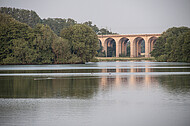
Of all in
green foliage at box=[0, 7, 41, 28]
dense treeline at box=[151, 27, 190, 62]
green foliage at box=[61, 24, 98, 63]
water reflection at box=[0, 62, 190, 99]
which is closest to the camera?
water reflection at box=[0, 62, 190, 99]

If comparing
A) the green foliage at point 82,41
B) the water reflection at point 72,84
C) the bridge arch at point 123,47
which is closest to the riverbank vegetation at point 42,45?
the green foliage at point 82,41

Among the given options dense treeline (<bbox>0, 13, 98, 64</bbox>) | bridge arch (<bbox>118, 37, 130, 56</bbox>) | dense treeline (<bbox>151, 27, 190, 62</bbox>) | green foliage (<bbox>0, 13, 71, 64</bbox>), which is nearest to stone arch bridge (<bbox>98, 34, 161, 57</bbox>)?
bridge arch (<bbox>118, 37, 130, 56</bbox>)

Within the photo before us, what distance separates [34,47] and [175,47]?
113ft

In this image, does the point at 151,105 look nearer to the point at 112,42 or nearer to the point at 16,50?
the point at 16,50

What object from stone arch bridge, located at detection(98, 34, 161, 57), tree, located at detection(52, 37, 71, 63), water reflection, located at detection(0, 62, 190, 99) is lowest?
water reflection, located at detection(0, 62, 190, 99)

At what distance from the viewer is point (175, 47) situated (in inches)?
3196

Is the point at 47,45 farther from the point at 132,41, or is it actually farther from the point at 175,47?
the point at 132,41

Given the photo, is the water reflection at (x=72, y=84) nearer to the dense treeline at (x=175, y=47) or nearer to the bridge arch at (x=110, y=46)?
the dense treeline at (x=175, y=47)

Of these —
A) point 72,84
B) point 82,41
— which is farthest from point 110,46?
point 72,84

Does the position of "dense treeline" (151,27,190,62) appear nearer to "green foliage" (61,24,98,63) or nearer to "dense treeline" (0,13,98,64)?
"green foliage" (61,24,98,63)

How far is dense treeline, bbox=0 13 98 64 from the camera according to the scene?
67125 millimetres

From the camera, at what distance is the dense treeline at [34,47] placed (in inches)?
2643

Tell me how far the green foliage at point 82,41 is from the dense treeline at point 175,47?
2029 centimetres

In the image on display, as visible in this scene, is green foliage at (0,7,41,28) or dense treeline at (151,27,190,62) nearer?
dense treeline at (151,27,190,62)
